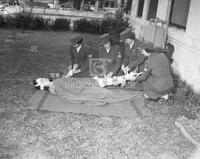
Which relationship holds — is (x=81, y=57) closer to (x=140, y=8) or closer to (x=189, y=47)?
(x=189, y=47)

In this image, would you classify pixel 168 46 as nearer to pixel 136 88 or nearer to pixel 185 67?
pixel 185 67

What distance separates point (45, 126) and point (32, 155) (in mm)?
656

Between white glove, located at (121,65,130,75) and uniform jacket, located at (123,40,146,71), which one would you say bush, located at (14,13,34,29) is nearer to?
uniform jacket, located at (123,40,146,71)

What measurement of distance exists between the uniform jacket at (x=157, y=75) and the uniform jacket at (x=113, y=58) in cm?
60

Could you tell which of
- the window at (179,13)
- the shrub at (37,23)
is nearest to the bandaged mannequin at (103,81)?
the window at (179,13)

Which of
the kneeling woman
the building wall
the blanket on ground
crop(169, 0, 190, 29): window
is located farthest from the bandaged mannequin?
crop(169, 0, 190, 29): window

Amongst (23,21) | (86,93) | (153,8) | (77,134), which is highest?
(153,8)

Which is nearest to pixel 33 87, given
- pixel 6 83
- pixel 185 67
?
pixel 6 83

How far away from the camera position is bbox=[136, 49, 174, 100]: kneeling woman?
4.28m

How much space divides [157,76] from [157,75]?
0.05ft

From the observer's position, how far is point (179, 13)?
6.27 meters

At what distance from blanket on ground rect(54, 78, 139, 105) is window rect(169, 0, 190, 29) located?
234 cm

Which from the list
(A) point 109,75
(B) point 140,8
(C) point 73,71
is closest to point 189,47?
(A) point 109,75

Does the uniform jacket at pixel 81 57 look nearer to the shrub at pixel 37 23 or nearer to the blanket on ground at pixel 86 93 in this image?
the blanket on ground at pixel 86 93
